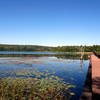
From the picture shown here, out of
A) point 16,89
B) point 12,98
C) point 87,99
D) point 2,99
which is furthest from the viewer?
point 16,89

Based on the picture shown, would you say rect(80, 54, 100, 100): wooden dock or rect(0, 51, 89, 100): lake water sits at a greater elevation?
rect(80, 54, 100, 100): wooden dock

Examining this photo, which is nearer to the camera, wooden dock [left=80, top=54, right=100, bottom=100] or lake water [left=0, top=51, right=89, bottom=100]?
wooden dock [left=80, top=54, right=100, bottom=100]

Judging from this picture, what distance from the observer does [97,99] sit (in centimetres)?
434

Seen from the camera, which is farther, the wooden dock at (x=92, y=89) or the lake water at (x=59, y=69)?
the lake water at (x=59, y=69)

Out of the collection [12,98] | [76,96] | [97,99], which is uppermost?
[97,99]

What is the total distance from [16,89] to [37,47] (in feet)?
574

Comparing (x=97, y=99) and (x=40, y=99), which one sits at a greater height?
(x=97, y=99)

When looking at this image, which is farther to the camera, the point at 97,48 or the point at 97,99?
the point at 97,48

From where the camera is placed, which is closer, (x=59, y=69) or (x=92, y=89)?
(x=92, y=89)

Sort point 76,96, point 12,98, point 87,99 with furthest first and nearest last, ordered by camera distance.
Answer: point 76,96, point 12,98, point 87,99

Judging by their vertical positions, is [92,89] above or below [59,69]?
above

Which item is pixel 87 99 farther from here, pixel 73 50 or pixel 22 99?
pixel 73 50

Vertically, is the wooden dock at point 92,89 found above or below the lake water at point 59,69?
above

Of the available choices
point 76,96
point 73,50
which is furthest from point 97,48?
point 76,96
